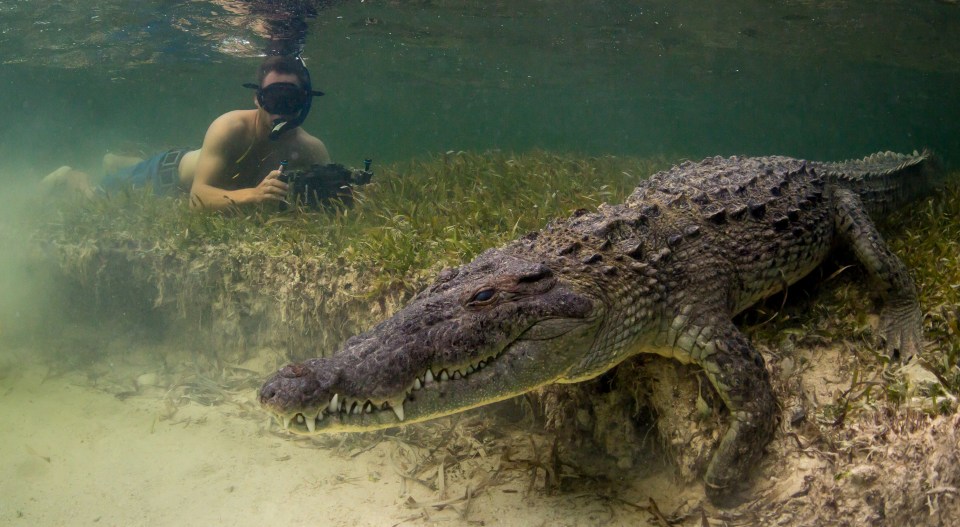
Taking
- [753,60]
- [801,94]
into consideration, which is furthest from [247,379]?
[801,94]

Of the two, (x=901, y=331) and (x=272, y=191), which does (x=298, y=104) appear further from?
(x=901, y=331)

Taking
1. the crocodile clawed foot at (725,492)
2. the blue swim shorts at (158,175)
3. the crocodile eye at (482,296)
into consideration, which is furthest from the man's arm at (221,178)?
the crocodile clawed foot at (725,492)

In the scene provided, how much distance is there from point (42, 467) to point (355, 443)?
2.41 m

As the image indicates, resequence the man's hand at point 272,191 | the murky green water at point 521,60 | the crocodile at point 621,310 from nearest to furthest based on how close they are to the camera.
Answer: the crocodile at point 621,310 → the man's hand at point 272,191 → the murky green water at point 521,60

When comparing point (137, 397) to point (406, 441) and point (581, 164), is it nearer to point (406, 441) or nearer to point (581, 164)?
point (406, 441)

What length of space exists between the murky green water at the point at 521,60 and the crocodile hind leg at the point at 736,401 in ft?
35.2

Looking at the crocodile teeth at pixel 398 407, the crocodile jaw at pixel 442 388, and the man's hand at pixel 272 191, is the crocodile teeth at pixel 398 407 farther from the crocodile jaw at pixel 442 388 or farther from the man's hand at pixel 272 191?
the man's hand at pixel 272 191

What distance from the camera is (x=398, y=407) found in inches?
80.5

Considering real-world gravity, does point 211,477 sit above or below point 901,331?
below

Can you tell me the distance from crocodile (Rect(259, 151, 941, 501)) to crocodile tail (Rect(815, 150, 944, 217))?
1.30ft

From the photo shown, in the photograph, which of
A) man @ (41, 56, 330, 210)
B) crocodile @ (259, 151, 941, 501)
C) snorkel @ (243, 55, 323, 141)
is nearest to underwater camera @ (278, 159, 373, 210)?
man @ (41, 56, 330, 210)

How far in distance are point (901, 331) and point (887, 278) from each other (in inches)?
14.3

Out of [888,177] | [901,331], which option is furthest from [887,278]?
[888,177]

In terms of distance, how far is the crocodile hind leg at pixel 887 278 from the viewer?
8.48 ft
